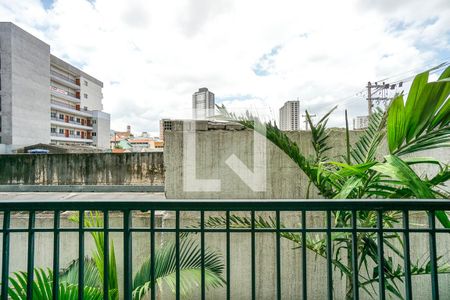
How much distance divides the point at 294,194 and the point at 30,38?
34134 mm

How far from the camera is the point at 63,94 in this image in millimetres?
32625

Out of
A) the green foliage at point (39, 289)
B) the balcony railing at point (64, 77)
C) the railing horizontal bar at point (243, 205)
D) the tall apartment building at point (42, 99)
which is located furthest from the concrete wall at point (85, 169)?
the balcony railing at point (64, 77)

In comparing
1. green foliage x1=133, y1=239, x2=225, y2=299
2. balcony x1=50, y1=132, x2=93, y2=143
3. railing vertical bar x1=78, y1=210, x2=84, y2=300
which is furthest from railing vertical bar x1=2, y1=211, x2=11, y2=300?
balcony x1=50, y1=132, x2=93, y2=143

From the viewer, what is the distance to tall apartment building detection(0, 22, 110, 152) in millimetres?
23094

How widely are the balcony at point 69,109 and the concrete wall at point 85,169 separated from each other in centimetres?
2915

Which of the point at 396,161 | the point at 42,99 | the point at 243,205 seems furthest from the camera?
the point at 42,99

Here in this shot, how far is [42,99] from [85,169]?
2854cm

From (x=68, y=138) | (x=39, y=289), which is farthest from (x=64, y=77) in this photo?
(x=39, y=289)

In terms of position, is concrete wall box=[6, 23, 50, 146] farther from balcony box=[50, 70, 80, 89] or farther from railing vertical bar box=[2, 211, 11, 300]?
railing vertical bar box=[2, 211, 11, 300]

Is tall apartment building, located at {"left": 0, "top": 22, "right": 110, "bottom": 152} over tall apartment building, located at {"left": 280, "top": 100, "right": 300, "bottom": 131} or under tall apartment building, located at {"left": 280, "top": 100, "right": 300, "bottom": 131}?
over

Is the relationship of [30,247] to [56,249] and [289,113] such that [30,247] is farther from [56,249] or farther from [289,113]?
[289,113]

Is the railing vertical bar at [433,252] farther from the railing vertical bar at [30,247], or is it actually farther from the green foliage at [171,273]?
the railing vertical bar at [30,247]
